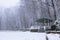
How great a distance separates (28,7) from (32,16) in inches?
51.1

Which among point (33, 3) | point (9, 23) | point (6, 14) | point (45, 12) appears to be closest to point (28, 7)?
point (33, 3)

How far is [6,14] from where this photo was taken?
2655 cm

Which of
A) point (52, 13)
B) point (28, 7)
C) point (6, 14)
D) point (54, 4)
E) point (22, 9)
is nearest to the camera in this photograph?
point (54, 4)

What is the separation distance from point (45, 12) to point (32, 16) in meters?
2.04

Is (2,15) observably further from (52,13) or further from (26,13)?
(52,13)

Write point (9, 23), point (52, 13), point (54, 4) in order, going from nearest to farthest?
point (54, 4)
point (52, 13)
point (9, 23)

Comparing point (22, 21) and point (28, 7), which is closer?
point (28, 7)

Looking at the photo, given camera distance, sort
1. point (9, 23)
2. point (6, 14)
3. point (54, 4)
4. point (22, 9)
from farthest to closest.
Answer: point (6, 14) < point (9, 23) < point (22, 9) < point (54, 4)

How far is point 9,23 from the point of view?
79.2 ft

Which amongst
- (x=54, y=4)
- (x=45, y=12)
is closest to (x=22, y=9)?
(x=45, y=12)

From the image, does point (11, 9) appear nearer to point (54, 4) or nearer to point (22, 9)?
point (22, 9)

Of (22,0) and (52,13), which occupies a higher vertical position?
(22,0)

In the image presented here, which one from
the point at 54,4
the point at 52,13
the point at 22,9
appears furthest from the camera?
the point at 22,9

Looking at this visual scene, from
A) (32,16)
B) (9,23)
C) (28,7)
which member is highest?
(28,7)
